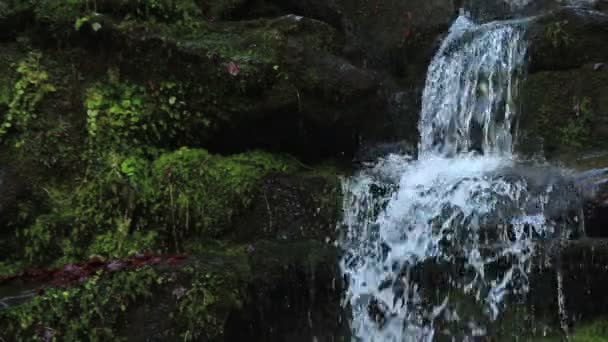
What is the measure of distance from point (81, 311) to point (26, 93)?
3271 millimetres

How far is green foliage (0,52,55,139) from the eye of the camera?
6.71 metres

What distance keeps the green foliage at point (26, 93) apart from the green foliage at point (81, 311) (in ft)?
8.88

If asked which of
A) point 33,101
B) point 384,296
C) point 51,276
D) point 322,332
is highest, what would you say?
point 33,101

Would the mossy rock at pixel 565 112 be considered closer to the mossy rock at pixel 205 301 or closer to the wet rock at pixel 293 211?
the wet rock at pixel 293 211

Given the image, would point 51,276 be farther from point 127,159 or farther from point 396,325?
point 396,325

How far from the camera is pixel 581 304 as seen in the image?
5199mm

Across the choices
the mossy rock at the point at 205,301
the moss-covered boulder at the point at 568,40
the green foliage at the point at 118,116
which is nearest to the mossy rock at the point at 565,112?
the moss-covered boulder at the point at 568,40

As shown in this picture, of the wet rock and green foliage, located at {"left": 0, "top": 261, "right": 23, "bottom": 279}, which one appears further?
the wet rock

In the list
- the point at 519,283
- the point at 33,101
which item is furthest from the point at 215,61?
the point at 519,283

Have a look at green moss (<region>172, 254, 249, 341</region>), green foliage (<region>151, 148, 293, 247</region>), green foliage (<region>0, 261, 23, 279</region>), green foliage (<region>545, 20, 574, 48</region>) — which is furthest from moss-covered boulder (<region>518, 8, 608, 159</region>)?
green foliage (<region>0, 261, 23, 279</region>)

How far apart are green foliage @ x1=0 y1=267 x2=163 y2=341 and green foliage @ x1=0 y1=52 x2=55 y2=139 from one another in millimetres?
2708

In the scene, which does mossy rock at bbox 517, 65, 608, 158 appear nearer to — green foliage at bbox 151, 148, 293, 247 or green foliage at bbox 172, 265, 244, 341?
green foliage at bbox 151, 148, 293, 247

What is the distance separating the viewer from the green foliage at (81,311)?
458 centimetres

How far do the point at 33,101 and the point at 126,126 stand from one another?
110 cm
